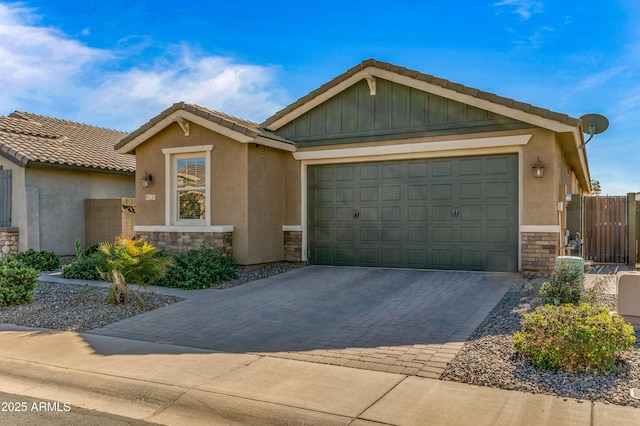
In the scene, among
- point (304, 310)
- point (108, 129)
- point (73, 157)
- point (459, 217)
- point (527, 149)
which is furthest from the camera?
point (108, 129)

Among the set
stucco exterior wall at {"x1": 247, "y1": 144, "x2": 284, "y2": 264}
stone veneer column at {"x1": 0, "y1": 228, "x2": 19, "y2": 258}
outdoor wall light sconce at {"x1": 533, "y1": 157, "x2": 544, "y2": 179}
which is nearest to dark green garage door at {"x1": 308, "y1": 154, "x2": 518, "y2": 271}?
outdoor wall light sconce at {"x1": 533, "y1": 157, "x2": 544, "y2": 179}

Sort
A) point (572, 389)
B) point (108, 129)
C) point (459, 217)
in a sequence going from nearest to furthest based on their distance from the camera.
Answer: point (572, 389), point (459, 217), point (108, 129)

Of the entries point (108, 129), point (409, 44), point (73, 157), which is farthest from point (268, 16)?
point (108, 129)

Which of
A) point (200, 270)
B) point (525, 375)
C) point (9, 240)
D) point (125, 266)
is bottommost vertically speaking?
point (525, 375)

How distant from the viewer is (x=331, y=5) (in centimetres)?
1184

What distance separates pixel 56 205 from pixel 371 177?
916cm

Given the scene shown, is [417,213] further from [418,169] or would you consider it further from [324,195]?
[324,195]

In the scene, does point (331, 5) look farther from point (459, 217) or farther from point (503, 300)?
point (503, 300)

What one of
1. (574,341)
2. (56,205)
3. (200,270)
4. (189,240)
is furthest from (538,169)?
(56,205)

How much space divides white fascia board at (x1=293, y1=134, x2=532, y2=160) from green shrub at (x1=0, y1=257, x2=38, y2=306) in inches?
263

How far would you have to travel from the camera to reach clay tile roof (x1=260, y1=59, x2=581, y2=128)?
10.4 metres

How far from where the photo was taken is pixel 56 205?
15.0 meters

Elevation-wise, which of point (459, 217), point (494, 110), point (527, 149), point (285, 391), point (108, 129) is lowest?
point (285, 391)

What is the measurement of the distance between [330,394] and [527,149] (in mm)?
8152
